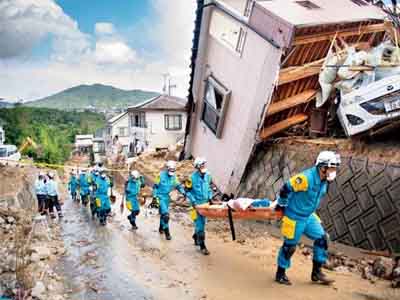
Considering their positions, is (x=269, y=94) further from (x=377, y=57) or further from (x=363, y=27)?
(x=363, y=27)

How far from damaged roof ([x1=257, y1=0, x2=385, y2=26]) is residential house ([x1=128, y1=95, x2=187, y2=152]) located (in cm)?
2377

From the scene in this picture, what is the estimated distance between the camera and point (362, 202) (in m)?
7.51

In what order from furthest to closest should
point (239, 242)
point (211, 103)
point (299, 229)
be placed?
point (211, 103), point (239, 242), point (299, 229)

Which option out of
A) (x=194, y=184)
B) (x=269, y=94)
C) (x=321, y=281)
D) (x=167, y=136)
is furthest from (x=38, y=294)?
(x=167, y=136)

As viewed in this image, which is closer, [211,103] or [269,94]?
[269,94]

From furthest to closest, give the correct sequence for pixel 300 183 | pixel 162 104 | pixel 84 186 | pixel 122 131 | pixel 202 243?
pixel 122 131, pixel 162 104, pixel 84 186, pixel 202 243, pixel 300 183

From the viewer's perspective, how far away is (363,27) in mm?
10914

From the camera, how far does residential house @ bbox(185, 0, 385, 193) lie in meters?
9.67

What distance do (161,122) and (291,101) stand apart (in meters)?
24.9

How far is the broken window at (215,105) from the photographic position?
1207 cm

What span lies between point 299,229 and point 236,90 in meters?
6.48

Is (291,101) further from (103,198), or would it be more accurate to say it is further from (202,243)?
(103,198)

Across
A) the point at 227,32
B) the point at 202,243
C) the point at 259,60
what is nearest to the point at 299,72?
the point at 259,60

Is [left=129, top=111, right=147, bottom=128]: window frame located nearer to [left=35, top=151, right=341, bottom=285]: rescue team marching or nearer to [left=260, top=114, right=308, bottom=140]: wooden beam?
[left=35, top=151, right=341, bottom=285]: rescue team marching
